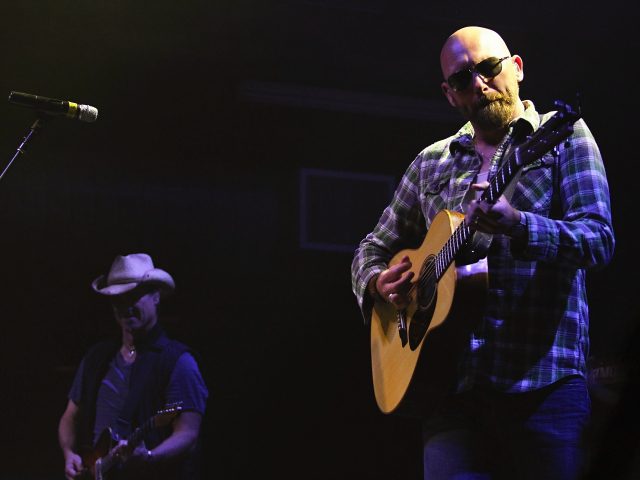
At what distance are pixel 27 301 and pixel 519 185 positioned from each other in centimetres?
416

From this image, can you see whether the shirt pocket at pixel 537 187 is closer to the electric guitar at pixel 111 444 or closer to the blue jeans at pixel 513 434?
the blue jeans at pixel 513 434

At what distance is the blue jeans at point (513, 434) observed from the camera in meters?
2.02

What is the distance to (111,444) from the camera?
16.0 ft

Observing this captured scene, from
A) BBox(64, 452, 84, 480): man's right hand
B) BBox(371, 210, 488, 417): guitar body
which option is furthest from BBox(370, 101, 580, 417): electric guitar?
BBox(64, 452, 84, 480): man's right hand

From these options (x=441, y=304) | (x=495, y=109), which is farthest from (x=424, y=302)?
(x=495, y=109)

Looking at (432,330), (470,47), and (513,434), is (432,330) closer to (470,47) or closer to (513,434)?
(513,434)

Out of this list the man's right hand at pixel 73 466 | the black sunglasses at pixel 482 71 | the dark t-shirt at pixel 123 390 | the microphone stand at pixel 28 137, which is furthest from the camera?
the dark t-shirt at pixel 123 390

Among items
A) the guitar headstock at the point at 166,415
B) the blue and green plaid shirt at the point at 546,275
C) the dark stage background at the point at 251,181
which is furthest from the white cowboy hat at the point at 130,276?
the blue and green plaid shirt at the point at 546,275

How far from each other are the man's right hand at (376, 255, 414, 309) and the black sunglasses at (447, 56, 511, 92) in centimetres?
52

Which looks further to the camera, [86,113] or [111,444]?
[111,444]

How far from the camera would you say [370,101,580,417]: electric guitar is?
202cm

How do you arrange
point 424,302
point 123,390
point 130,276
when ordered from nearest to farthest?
point 424,302 < point 123,390 < point 130,276

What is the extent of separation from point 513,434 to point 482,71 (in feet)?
3.18

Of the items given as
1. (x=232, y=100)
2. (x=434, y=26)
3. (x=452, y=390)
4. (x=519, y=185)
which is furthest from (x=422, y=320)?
(x=232, y=100)
